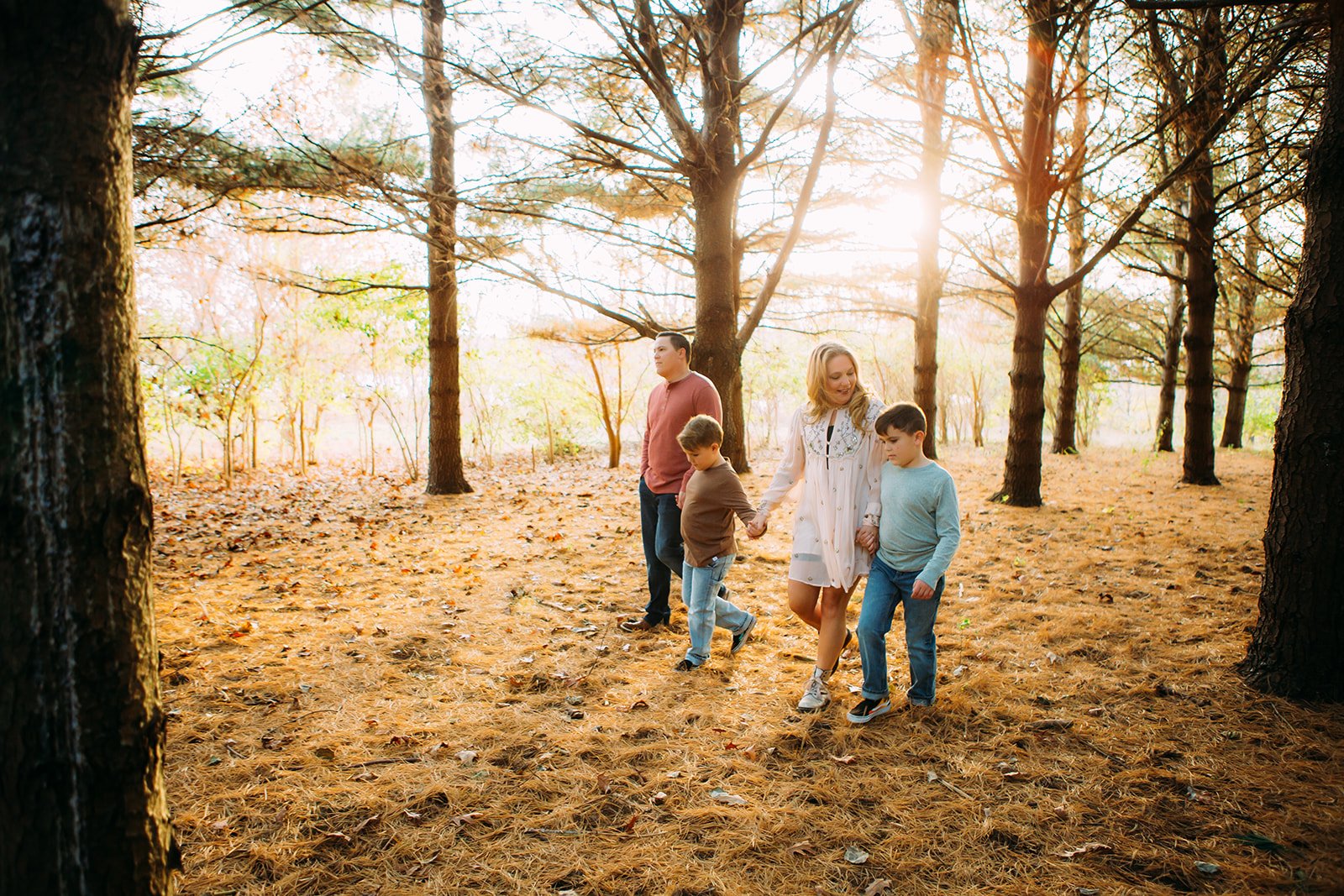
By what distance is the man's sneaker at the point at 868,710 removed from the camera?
11.2 feet

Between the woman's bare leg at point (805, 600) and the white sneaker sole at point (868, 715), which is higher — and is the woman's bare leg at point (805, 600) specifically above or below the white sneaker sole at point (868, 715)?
above

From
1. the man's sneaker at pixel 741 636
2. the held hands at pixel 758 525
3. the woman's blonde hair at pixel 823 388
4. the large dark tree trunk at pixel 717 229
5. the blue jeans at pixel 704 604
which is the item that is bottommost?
the man's sneaker at pixel 741 636

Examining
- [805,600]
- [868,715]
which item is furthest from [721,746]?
[805,600]

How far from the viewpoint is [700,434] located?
3.96 meters

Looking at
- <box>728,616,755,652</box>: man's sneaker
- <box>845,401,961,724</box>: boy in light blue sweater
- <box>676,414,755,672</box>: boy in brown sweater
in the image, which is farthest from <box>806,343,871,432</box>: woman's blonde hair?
<box>728,616,755,652</box>: man's sneaker

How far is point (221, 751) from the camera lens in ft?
10.5

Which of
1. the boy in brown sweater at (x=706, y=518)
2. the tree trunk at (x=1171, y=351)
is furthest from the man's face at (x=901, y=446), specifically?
the tree trunk at (x=1171, y=351)

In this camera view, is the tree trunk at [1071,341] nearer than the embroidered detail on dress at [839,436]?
No

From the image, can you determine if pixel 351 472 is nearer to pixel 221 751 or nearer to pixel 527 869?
pixel 221 751

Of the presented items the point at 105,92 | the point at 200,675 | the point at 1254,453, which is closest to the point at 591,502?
the point at 200,675

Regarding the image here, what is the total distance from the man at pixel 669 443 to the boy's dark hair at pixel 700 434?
0.40 metres

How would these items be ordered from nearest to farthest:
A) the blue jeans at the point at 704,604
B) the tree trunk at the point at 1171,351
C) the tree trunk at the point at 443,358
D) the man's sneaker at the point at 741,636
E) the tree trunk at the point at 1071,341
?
the blue jeans at the point at 704,604 → the man's sneaker at the point at 741,636 → the tree trunk at the point at 443,358 → the tree trunk at the point at 1071,341 → the tree trunk at the point at 1171,351

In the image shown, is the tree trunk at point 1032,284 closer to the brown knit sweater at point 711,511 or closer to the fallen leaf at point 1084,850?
the brown knit sweater at point 711,511

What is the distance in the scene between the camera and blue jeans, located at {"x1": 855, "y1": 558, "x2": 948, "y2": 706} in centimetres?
334
